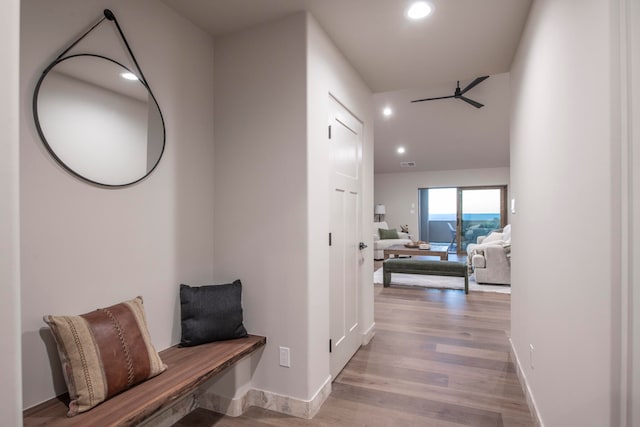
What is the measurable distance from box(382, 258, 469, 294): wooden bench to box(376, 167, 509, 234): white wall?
4904mm

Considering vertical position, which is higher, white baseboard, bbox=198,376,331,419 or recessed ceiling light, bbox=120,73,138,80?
recessed ceiling light, bbox=120,73,138,80

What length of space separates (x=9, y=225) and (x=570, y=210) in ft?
5.75

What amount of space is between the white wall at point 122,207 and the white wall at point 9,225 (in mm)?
660

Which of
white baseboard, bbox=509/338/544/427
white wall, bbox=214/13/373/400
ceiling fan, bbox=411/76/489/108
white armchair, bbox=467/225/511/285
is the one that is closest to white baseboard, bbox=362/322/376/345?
white wall, bbox=214/13/373/400

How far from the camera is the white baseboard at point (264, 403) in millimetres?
1995

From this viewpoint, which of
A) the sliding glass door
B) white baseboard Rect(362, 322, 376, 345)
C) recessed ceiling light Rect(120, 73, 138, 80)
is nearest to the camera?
recessed ceiling light Rect(120, 73, 138, 80)

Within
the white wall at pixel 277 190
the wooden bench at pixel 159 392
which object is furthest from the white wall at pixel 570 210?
the wooden bench at pixel 159 392

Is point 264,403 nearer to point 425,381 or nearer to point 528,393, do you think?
point 425,381

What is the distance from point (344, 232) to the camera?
2.61 m

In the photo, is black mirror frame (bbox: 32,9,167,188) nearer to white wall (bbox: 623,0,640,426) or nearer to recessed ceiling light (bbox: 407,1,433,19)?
recessed ceiling light (bbox: 407,1,433,19)

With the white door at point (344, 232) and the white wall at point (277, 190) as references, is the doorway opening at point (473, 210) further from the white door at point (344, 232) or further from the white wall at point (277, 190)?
the white wall at point (277, 190)

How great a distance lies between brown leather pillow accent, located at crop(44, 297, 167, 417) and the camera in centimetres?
129

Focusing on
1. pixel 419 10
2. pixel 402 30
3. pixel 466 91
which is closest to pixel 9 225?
pixel 419 10

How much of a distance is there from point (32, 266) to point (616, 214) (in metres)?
2.00
